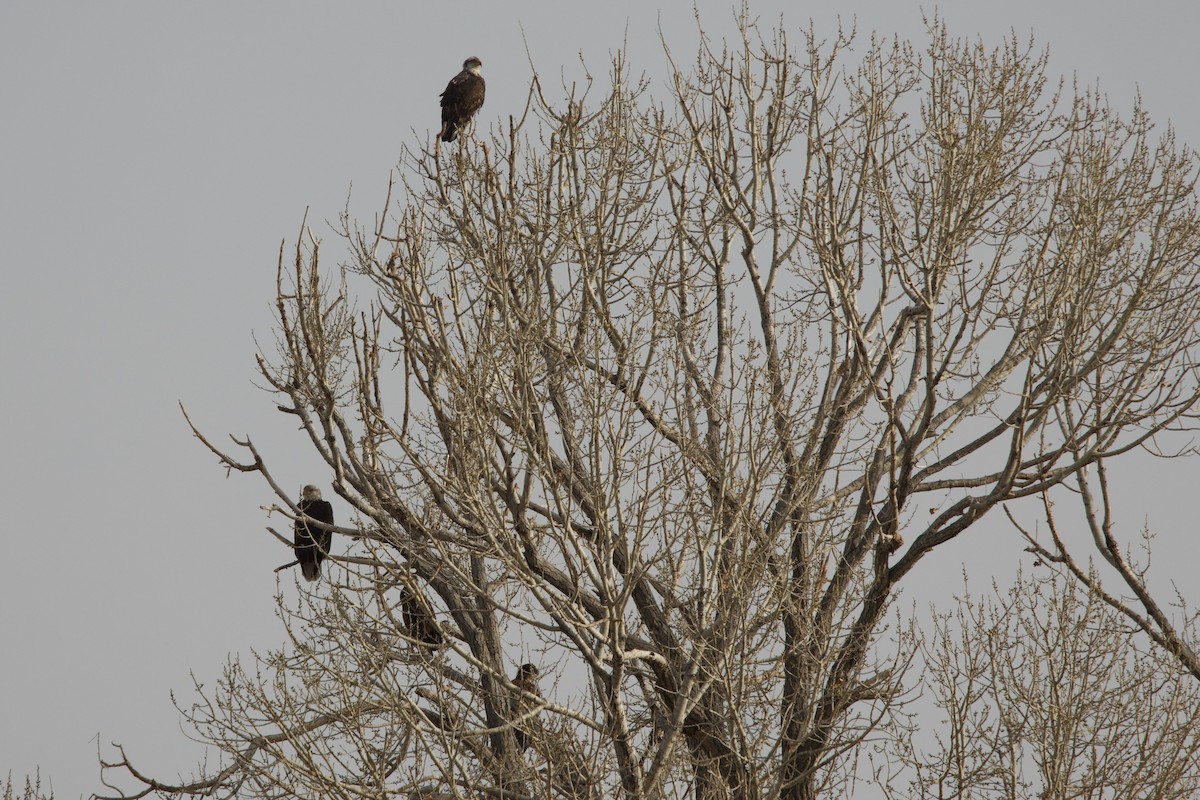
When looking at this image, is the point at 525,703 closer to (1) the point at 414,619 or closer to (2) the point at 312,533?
(2) the point at 312,533

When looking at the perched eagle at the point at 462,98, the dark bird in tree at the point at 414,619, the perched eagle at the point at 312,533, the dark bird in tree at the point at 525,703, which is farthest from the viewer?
the perched eagle at the point at 462,98

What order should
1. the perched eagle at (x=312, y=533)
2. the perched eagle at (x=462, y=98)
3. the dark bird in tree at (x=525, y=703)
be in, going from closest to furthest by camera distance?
the dark bird in tree at (x=525, y=703)
the perched eagle at (x=312, y=533)
the perched eagle at (x=462, y=98)

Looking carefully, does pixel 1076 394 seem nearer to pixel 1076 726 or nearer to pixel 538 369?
pixel 1076 726

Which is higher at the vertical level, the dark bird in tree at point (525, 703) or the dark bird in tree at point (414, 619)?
the dark bird in tree at point (414, 619)

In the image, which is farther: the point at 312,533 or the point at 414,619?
the point at 414,619

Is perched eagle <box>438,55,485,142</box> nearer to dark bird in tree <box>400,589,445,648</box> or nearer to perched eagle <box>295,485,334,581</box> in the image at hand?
perched eagle <box>295,485,334,581</box>

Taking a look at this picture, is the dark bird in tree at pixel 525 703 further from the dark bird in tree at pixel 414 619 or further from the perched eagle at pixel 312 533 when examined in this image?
the perched eagle at pixel 312 533

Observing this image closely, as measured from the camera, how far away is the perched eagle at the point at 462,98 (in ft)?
37.0

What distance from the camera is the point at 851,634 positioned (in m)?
8.39

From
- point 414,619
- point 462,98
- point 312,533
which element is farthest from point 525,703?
point 462,98

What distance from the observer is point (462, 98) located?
11.4 m

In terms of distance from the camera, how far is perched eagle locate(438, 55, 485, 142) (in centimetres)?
1129

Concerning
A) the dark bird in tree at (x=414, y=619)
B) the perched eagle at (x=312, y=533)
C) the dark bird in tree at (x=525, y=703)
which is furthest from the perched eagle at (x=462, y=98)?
→ the dark bird in tree at (x=525, y=703)

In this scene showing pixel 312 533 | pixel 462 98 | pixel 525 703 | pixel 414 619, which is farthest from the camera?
pixel 462 98
